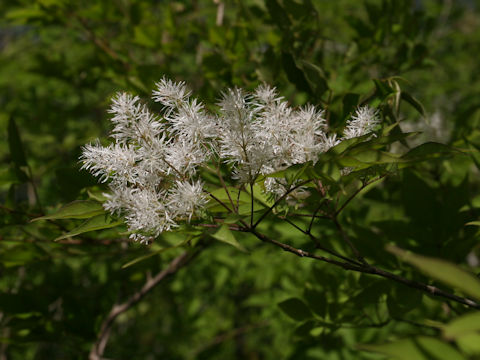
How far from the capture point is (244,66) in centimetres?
112

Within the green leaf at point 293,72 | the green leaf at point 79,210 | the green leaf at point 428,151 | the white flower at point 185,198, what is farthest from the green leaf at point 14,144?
the green leaf at point 428,151

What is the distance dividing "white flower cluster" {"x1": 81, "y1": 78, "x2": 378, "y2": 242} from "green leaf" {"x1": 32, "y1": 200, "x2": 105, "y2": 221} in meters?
0.04

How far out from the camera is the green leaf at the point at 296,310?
932 mm

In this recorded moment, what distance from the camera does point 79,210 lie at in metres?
0.63

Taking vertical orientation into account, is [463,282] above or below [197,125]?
below

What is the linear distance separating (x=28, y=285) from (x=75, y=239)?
942 millimetres

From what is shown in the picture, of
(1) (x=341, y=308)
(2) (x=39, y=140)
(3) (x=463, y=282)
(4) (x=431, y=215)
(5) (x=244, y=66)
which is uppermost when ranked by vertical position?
(2) (x=39, y=140)

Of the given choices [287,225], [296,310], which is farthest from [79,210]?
[296,310]

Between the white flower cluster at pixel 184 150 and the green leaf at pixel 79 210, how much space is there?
0.15 feet

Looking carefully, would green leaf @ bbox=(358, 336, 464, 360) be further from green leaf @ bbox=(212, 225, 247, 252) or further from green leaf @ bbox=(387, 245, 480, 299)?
green leaf @ bbox=(212, 225, 247, 252)

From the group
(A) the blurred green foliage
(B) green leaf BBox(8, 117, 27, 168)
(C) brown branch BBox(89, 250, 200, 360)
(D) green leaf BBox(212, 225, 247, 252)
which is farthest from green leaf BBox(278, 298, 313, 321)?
(B) green leaf BBox(8, 117, 27, 168)

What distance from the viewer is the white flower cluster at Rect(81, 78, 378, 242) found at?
59 cm

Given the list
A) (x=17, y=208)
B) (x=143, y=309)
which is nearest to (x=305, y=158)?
(x=17, y=208)

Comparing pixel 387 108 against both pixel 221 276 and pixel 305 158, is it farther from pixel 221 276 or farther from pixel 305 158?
pixel 221 276
